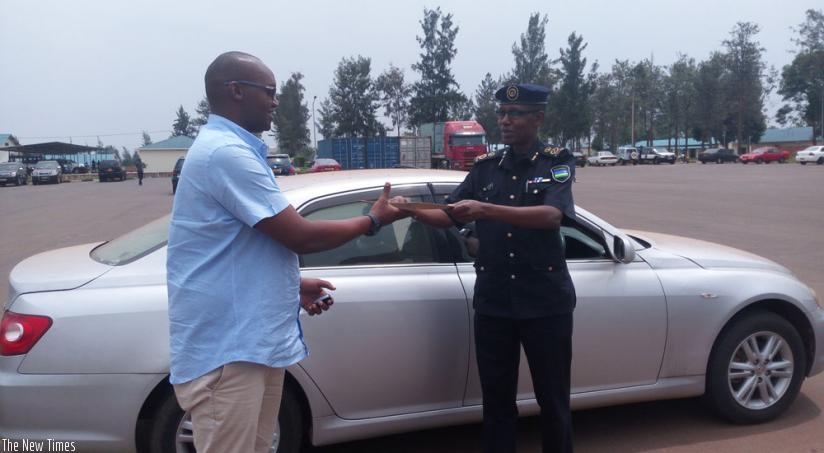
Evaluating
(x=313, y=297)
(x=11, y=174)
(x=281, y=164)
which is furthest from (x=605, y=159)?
(x=313, y=297)

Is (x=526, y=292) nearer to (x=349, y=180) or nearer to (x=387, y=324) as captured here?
(x=387, y=324)

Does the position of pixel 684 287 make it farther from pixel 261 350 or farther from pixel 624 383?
pixel 261 350

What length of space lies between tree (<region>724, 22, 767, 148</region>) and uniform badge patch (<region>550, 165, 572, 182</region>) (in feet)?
248

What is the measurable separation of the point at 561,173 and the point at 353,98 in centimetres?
6155

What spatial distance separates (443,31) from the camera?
6738cm

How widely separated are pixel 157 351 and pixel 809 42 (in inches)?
3594

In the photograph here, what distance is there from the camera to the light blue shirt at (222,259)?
1.89 metres

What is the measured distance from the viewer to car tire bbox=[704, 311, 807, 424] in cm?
386

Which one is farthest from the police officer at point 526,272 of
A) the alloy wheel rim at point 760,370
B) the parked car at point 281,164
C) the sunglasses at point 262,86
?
the parked car at point 281,164

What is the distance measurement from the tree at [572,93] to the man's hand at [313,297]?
71.4 meters

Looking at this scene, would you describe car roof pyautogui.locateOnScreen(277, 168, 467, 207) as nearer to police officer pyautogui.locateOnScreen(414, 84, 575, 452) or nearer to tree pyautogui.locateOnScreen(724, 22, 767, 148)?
police officer pyautogui.locateOnScreen(414, 84, 575, 452)

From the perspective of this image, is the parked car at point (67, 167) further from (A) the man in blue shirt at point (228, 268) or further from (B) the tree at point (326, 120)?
(A) the man in blue shirt at point (228, 268)

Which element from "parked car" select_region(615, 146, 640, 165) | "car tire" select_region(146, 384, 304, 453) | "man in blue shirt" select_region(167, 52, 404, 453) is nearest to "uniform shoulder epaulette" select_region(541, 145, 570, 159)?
"man in blue shirt" select_region(167, 52, 404, 453)

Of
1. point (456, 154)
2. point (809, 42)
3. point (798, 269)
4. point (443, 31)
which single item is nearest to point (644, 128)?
point (809, 42)
